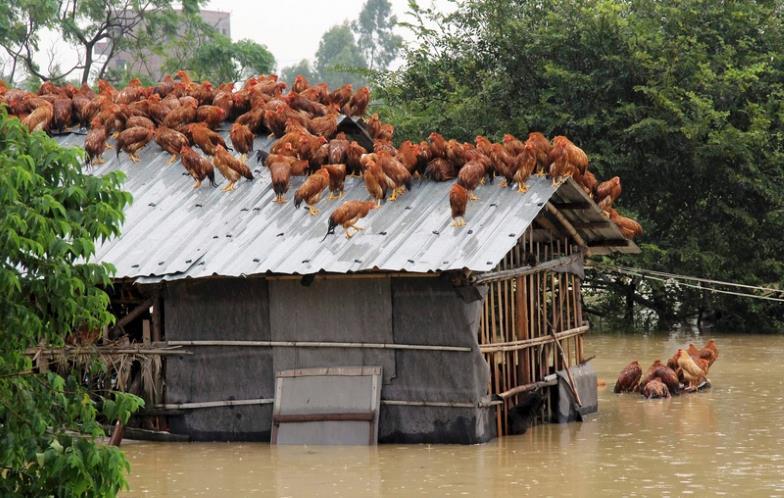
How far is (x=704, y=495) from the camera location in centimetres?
1088

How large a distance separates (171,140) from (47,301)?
7.73m

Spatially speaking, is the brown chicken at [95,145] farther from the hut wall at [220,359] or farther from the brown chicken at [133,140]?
the hut wall at [220,359]

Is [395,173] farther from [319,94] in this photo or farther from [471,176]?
[319,94]

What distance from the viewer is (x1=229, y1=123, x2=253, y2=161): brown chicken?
50.2 ft

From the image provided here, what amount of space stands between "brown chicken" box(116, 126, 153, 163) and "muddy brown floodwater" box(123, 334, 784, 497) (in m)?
3.56

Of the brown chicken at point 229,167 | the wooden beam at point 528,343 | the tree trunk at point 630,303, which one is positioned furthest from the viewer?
the tree trunk at point 630,303

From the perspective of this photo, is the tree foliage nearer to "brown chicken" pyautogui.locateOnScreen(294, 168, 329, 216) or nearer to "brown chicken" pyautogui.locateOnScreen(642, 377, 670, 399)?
"brown chicken" pyautogui.locateOnScreen(642, 377, 670, 399)

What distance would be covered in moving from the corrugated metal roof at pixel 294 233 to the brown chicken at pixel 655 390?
2.19 meters

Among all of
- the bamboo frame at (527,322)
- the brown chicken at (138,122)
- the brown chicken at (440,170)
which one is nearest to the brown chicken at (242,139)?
the brown chicken at (138,122)

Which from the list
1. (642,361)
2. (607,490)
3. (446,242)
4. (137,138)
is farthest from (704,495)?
(642,361)

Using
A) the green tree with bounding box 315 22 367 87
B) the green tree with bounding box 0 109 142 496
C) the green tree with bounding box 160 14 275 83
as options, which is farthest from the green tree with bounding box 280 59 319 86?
the green tree with bounding box 0 109 142 496

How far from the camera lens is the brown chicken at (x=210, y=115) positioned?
16.1 metres

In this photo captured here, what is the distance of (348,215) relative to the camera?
44.4ft

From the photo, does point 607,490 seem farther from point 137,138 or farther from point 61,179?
point 137,138
